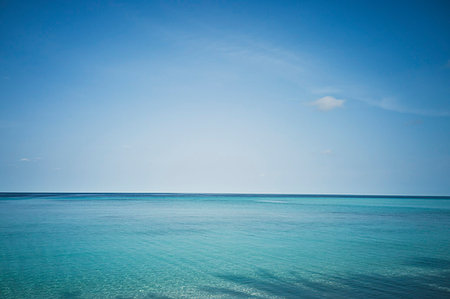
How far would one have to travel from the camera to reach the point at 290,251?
1153cm

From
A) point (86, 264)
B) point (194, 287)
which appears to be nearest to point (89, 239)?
point (86, 264)

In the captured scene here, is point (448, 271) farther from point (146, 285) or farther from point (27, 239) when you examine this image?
point (27, 239)

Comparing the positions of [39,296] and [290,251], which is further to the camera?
[290,251]

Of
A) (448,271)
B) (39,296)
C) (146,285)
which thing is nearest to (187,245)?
(146,285)

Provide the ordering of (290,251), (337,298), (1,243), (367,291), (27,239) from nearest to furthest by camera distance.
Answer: (337,298) → (367,291) → (290,251) → (1,243) → (27,239)

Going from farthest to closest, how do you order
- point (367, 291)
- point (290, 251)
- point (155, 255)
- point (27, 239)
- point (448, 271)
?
1. point (27, 239)
2. point (290, 251)
3. point (155, 255)
4. point (448, 271)
5. point (367, 291)

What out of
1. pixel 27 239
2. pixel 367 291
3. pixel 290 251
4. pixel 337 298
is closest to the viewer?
pixel 337 298

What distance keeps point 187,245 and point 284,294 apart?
7042 mm

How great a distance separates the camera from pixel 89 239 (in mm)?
13883

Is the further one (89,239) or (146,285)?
(89,239)

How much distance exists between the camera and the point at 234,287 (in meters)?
6.97

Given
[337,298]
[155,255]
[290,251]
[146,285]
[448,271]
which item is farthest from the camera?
[290,251]

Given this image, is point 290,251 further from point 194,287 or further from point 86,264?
point 86,264

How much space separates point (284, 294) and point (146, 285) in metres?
3.50
